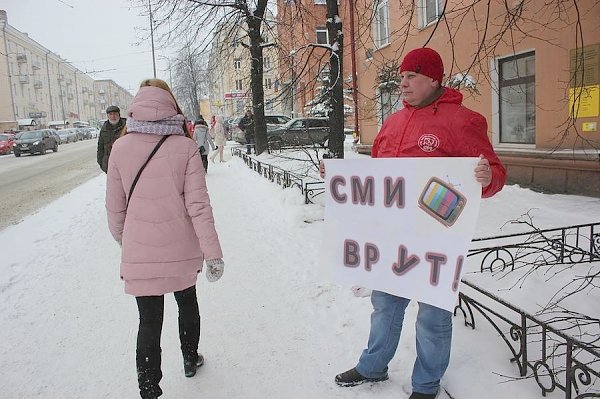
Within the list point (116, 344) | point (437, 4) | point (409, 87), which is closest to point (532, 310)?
point (409, 87)

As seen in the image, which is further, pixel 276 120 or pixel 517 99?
pixel 276 120

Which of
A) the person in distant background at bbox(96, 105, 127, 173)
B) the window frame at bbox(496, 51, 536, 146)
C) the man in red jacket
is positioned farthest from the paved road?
the window frame at bbox(496, 51, 536, 146)

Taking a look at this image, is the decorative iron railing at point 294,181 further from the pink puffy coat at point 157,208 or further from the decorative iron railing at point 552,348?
the pink puffy coat at point 157,208

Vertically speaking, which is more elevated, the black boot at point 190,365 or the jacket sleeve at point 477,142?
the jacket sleeve at point 477,142

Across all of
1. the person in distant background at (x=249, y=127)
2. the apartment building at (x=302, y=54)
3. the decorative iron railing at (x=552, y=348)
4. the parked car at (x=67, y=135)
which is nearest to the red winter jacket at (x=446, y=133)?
the decorative iron railing at (x=552, y=348)

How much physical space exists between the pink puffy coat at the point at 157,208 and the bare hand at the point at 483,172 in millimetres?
1488

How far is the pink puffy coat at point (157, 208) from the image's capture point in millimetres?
2729

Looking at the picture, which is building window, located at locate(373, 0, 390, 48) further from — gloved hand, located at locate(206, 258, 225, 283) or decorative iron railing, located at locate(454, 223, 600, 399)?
gloved hand, located at locate(206, 258, 225, 283)

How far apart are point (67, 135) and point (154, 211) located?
54.8 metres

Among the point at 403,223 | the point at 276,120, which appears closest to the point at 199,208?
the point at 403,223

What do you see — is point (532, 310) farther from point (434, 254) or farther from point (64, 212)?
point (64, 212)

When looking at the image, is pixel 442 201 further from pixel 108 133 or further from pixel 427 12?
pixel 427 12

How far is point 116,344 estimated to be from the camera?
3.80 metres

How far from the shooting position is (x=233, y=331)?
156 inches
